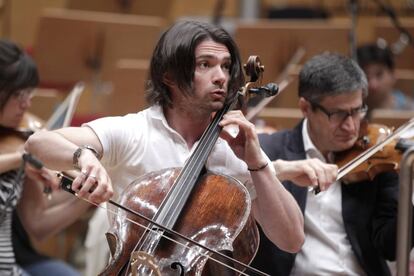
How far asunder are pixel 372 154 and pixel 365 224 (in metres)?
0.27

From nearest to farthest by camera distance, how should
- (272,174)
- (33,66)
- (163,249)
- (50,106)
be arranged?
(163,249)
(272,174)
(33,66)
(50,106)

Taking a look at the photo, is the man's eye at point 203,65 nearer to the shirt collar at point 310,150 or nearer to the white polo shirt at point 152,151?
the white polo shirt at point 152,151

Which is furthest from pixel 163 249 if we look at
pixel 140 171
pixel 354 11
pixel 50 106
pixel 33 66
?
pixel 354 11

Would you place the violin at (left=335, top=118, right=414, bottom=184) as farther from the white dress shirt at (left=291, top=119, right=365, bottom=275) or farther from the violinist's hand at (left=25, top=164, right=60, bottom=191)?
the violinist's hand at (left=25, top=164, right=60, bottom=191)

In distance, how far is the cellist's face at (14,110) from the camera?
2.89 metres

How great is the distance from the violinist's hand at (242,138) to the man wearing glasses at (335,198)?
50 cm

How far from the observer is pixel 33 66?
3004 mm

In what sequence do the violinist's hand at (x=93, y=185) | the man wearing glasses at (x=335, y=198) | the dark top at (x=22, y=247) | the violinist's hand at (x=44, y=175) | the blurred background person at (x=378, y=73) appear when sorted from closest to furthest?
the violinist's hand at (x=93, y=185) → the man wearing glasses at (x=335, y=198) → the violinist's hand at (x=44, y=175) → the dark top at (x=22, y=247) → the blurred background person at (x=378, y=73)

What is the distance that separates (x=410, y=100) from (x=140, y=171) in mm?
3063

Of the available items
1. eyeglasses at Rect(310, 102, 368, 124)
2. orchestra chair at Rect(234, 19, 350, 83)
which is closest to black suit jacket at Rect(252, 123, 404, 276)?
eyeglasses at Rect(310, 102, 368, 124)

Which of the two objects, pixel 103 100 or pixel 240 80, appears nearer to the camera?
pixel 240 80

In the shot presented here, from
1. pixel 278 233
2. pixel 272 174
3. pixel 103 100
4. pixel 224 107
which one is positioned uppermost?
pixel 224 107

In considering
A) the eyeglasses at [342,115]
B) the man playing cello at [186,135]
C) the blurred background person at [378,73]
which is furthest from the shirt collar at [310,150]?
the blurred background person at [378,73]

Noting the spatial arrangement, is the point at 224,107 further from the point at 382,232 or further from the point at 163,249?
the point at 382,232
